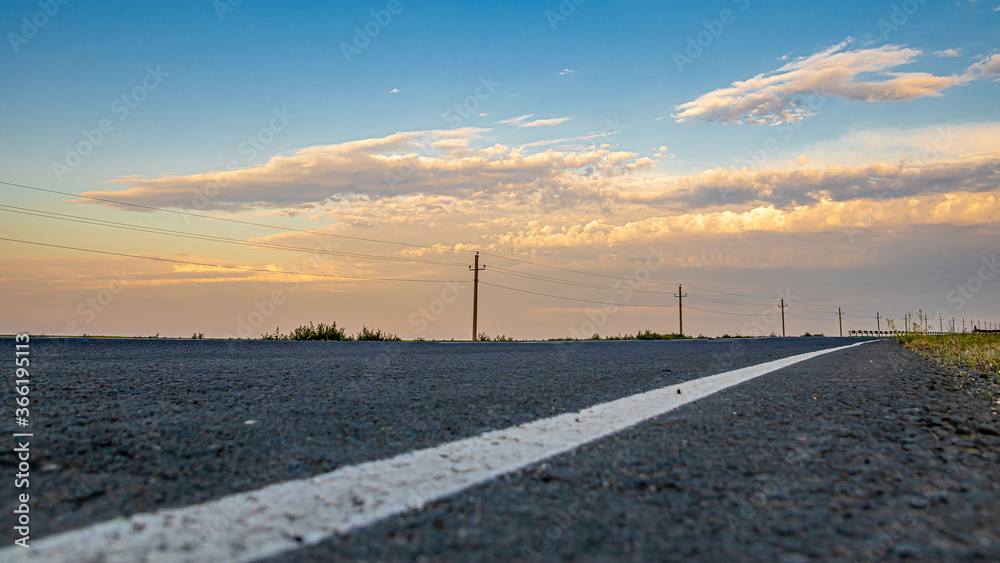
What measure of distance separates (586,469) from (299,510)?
976 millimetres

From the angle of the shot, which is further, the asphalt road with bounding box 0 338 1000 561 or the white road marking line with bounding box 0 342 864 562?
the asphalt road with bounding box 0 338 1000 561

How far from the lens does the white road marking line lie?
4.50 ft

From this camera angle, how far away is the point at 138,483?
193 cm

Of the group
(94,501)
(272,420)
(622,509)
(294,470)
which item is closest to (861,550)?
(622,509)

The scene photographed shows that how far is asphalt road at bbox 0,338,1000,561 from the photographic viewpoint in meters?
1.50

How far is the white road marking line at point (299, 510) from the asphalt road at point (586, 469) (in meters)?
0.08

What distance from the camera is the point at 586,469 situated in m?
2.15

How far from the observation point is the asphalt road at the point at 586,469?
1.50 metres

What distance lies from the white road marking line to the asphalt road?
0.08 meters

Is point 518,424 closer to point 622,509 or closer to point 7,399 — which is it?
point 622,509

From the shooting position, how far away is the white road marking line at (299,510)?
1.37 meters

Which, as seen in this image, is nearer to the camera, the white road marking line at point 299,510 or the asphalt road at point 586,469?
the white road marking line at point 299,510

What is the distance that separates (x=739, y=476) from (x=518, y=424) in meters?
1.18

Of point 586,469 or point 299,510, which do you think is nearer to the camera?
point 299,510
